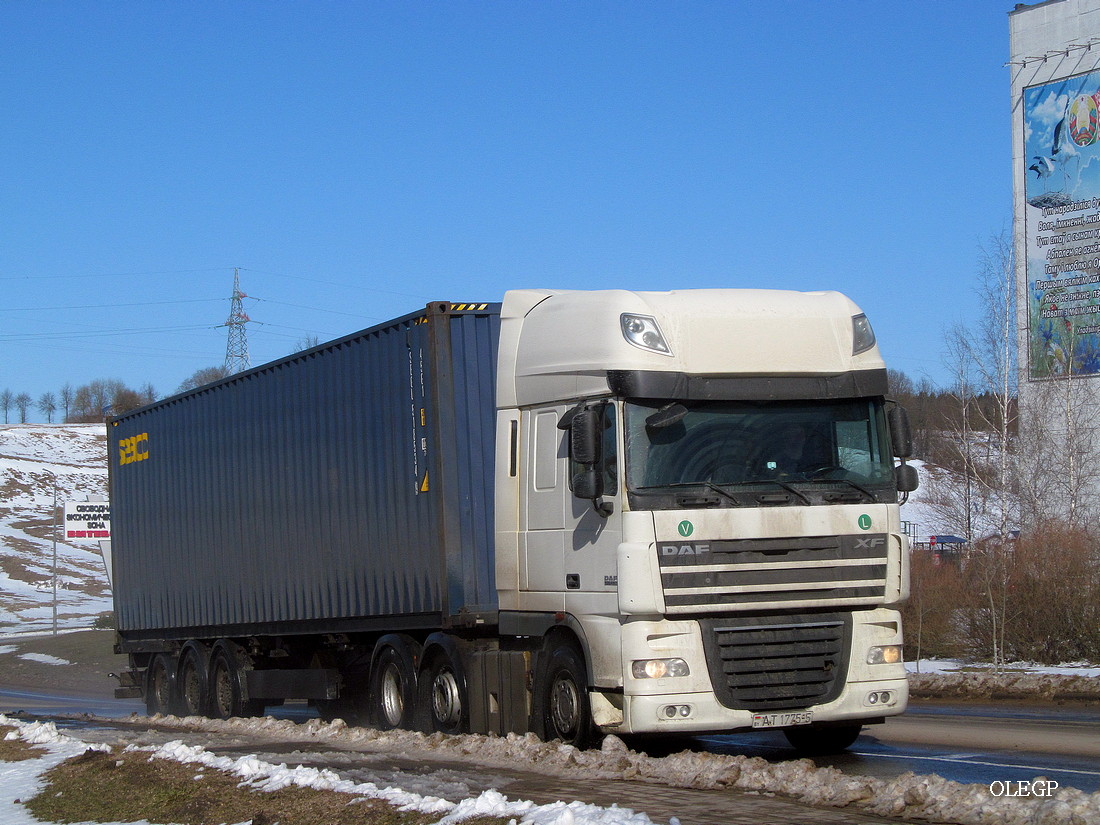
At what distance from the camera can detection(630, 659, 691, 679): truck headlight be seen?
352 inches

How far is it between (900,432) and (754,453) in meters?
1.23

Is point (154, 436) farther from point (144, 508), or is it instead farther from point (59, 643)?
point (59, 643)

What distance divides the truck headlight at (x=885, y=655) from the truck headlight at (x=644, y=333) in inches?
106

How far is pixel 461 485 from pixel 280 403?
4.21 m

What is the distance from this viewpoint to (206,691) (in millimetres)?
16828

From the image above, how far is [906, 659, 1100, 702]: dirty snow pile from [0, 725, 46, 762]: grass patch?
10.5 meters

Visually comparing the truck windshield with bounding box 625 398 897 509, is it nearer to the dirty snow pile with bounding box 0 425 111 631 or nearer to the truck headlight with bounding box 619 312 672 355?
the truck headlight with bounding box 619 312 672 355

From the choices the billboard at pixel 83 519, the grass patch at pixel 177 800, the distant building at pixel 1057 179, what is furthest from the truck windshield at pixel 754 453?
the billboard at pixel 83 519

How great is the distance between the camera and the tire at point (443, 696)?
37.1 ft

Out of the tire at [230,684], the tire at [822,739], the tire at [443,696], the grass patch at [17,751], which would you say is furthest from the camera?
the tire at [230,684]

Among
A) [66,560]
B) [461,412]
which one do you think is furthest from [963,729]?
[66,560]

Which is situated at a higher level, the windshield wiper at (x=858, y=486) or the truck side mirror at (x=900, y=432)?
the truck side mirror at (x=900, y=432)

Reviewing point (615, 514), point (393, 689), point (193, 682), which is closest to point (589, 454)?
point (615, 514)

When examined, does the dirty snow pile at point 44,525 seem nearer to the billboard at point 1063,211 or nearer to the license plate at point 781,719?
the billboard at point 1063,211
